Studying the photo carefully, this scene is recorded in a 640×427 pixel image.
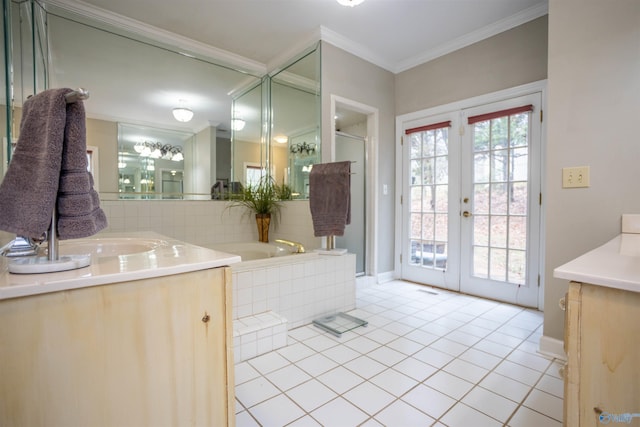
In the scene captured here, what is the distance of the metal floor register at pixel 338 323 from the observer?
212 cm

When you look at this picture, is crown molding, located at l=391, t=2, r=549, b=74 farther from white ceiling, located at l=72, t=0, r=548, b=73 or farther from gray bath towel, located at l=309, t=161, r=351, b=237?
gray bath towel, located at l=309, t=161, r=351, b=237

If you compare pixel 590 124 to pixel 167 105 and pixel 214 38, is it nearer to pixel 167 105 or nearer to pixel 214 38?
Answer: pixel 214 38

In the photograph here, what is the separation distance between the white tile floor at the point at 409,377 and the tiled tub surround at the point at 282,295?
102 mm

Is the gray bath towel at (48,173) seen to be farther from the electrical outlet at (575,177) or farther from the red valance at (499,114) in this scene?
the red valance at (499,114)

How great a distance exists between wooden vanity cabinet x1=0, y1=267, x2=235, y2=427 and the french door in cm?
274

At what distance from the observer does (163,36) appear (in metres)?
2.82

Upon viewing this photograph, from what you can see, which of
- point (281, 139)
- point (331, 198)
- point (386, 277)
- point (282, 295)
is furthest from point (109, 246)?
point (386, 277)

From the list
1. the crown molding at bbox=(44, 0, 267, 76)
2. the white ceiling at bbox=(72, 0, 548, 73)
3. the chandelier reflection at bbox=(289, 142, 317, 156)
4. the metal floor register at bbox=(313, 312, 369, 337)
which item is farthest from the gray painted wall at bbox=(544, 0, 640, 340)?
the crown molding at bbox=(44, 0, 267, 76)

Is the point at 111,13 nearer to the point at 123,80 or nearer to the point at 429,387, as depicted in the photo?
the point at 123,80

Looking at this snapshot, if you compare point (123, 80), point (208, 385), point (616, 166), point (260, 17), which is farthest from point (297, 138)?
point (208, 385)

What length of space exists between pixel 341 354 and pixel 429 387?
0.53 meters

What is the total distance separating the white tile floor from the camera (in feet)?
4.19

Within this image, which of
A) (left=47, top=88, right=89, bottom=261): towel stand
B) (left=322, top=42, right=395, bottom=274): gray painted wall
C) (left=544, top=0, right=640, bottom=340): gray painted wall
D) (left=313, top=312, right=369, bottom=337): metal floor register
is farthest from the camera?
(left=322, top=42, right=395, bottom=274): gray painted wall

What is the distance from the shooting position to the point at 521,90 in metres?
2.59
